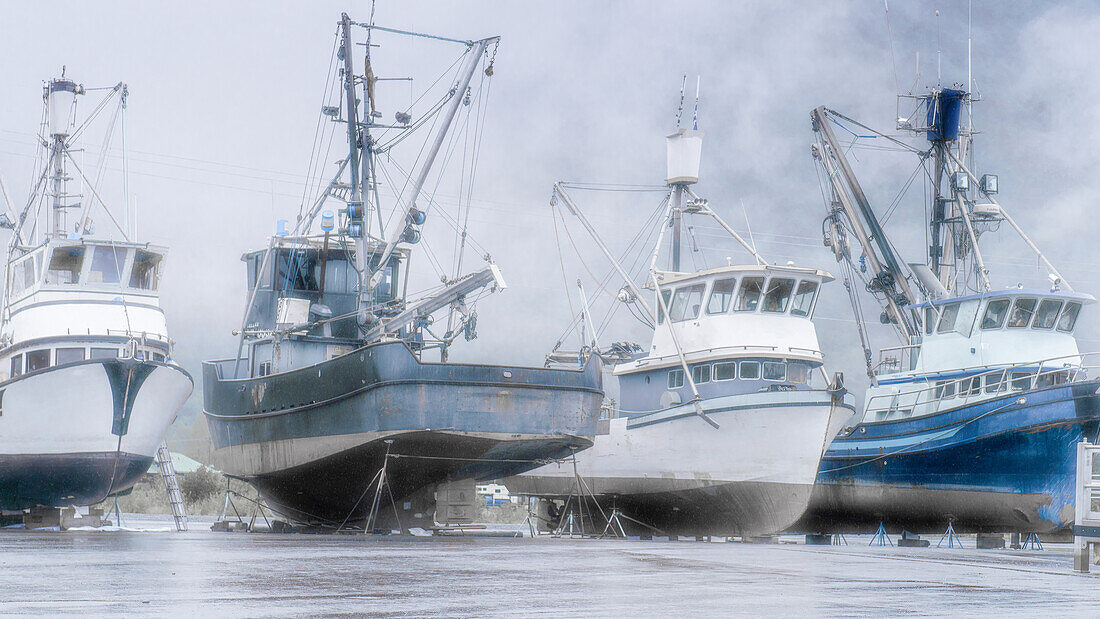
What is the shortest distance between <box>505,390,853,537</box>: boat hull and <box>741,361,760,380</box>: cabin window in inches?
73.7

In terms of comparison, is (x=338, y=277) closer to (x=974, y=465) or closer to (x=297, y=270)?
(x=297, y=270)

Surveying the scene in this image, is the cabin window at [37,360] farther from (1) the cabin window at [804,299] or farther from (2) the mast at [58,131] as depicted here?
(1) the cabin window at [804,299]

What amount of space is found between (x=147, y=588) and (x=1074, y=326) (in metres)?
26.9

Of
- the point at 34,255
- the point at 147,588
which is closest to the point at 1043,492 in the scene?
the point at 147,588

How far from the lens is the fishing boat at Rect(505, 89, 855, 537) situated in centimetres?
2667

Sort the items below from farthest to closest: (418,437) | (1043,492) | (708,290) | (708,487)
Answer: (708,290), (708,487), (1043,492), (418,437)

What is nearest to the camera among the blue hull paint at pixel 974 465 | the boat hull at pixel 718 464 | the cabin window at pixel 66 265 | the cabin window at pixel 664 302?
the blue hull paint at pixel 974 465

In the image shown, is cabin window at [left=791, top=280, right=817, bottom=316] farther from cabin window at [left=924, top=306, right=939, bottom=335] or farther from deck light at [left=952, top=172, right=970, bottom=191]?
deck light at [left=952, top=172, right=970, bottom=191]

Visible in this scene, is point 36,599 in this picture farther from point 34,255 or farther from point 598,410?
point 34,255

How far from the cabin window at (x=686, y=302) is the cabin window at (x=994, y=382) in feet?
25.0

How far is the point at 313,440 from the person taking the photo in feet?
78.4

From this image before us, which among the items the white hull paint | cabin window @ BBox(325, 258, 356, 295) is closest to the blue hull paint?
cabin window @ BBox(325, 258, 356, 295)

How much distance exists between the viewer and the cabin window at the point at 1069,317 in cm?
2964

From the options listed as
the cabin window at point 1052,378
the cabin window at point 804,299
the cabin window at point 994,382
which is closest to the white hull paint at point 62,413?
the cabin window at point 804,299
